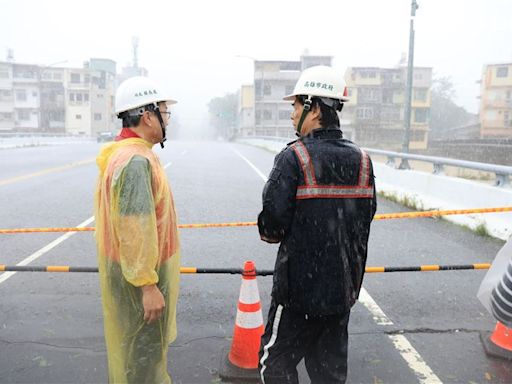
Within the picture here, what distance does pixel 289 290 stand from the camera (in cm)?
245

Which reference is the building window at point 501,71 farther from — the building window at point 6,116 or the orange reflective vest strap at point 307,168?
the building window at point 6,116

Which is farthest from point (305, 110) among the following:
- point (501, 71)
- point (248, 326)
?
point (501, 71)

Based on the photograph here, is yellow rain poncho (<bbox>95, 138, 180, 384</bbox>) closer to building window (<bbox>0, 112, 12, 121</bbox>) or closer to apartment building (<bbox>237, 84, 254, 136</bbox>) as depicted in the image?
apartment building (<bbox>237, 84, 254, 136</bbox>)

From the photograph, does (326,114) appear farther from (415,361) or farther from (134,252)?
(415,361)

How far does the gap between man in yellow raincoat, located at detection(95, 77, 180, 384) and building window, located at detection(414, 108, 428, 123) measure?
194 feet

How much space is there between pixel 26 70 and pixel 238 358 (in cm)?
8401

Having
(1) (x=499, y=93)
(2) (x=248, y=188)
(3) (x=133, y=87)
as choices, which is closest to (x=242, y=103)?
(1) (x=499, y=93)

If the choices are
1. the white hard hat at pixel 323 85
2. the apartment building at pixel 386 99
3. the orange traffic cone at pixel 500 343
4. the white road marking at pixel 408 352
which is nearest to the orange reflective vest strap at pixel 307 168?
the white hard hat at pixel 323 85

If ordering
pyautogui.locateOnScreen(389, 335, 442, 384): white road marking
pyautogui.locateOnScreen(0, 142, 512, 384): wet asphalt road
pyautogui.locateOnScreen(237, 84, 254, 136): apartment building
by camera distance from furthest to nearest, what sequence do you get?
1. pyautogui.locateOnScreen(237, 84, 254, 136): apartment building
2. pyautogui.locateOnScreen(0, 142, 512, 384): wet asphalt road
3. pyautogui.locateOnScreen(389, 335, 442, 384): white road marking

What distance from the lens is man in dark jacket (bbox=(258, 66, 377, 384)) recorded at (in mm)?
2350

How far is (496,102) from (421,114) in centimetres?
1248

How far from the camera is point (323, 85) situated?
2.47 m

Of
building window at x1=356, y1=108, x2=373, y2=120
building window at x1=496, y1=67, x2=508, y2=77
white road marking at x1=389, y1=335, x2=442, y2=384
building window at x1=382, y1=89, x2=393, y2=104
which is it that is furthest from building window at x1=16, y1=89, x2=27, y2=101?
white road marking at x1=389, y1=335, x2=442, y2=384

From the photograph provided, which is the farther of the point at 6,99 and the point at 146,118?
the point at 6,99
